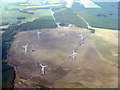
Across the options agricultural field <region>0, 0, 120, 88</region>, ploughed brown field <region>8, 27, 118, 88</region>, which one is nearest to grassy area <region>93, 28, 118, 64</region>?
agricultural field <region>0, 0, 120, 88</region>

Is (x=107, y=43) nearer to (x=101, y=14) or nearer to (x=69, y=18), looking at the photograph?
(x=69, y=18)

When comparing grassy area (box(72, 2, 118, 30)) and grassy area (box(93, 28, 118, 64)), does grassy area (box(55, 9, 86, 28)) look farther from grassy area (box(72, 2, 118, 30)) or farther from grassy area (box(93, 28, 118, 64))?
grassy area (box(93, 28, 118, 64))

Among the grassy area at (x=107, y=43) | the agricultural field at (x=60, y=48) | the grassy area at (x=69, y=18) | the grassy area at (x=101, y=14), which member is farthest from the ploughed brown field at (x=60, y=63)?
the grassy area at (x=101, y=14)

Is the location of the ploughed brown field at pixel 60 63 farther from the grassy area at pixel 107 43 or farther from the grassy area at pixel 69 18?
the grassy area at pixel 69 18

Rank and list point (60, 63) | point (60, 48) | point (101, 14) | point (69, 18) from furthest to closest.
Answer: point (101, 14) < point (69, 18) < point (60, 48) < point (60, 63)

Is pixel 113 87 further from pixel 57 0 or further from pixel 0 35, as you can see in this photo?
pixel 57 0

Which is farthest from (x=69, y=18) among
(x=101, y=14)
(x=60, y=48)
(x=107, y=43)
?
(x=60, y=48)

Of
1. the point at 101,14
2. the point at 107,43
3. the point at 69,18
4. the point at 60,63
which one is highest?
the point at 101,14

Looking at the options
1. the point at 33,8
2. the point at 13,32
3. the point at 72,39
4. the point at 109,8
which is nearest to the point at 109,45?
the point at 72,39
